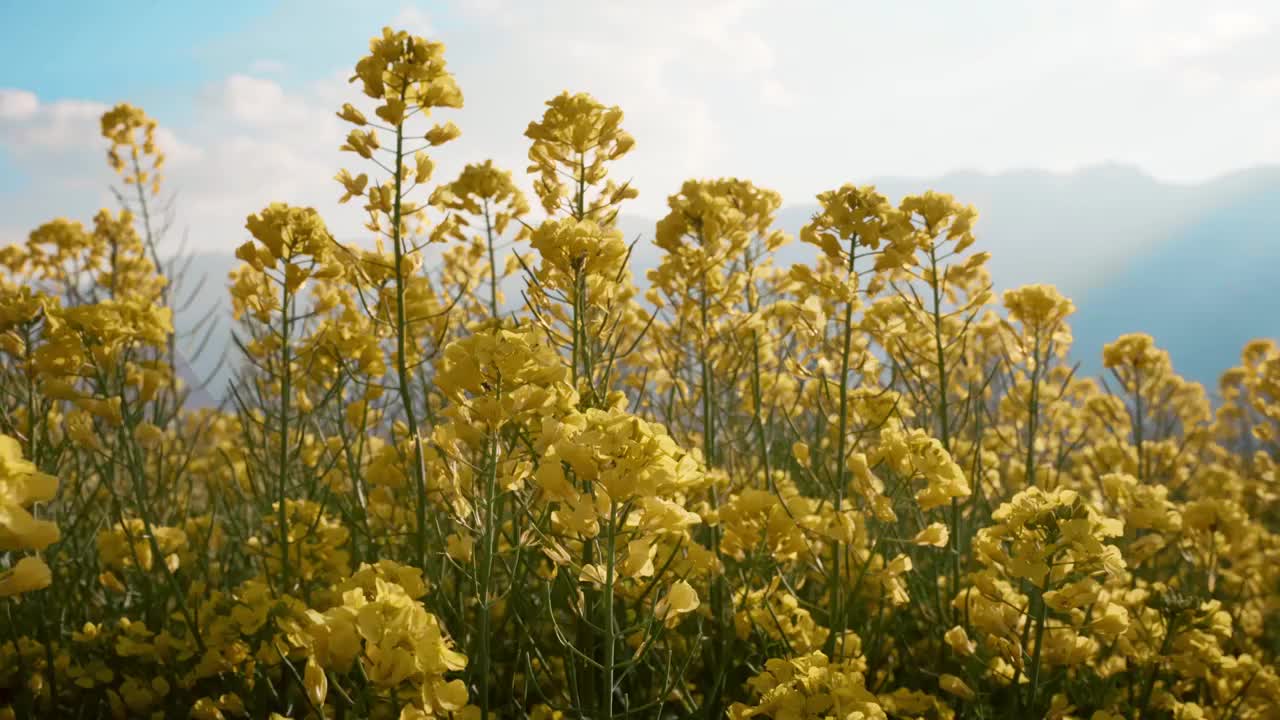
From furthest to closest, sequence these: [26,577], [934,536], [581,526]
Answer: [934,536]
[581,526]
[26,577]

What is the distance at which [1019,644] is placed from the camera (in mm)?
2184

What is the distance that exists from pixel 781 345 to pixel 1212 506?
216 cm

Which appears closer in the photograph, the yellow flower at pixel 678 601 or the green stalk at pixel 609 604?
the green stalk at pixel 609 604

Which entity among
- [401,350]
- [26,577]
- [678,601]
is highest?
[401,350]

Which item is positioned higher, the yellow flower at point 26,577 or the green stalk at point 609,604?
the yellow flower at point 26,577

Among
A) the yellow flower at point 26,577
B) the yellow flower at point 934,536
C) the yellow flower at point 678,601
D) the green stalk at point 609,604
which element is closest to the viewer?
the yellow flower at point 26,577

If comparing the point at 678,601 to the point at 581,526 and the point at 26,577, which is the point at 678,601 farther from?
the point at 26,577

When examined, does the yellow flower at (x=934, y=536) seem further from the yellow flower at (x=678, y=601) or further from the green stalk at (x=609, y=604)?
the green stalk at (x=609, y=604)

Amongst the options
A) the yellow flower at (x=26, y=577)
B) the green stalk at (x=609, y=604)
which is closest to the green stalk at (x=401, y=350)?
the green stalk at (x=609, y=604)

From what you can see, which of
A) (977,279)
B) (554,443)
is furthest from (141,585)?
(977,279)

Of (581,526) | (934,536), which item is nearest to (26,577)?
(581,526)

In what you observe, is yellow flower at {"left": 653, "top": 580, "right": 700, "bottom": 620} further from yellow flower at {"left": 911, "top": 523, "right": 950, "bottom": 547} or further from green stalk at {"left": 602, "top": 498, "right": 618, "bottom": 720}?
yellow flower at {"left": 911, "top": 523, "right": 950, "bottom": 547}

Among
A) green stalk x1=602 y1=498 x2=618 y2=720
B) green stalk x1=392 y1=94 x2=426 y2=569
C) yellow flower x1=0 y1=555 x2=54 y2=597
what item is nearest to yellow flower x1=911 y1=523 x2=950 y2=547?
green stalk x1=602 y1=498 x2=618 y2=720

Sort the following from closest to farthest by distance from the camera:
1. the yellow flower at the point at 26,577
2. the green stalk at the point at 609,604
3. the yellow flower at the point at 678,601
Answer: the yellow flower at the point at 26,577, the green stalk at the point at 609,604, the yellow flower at the point at 678,601
